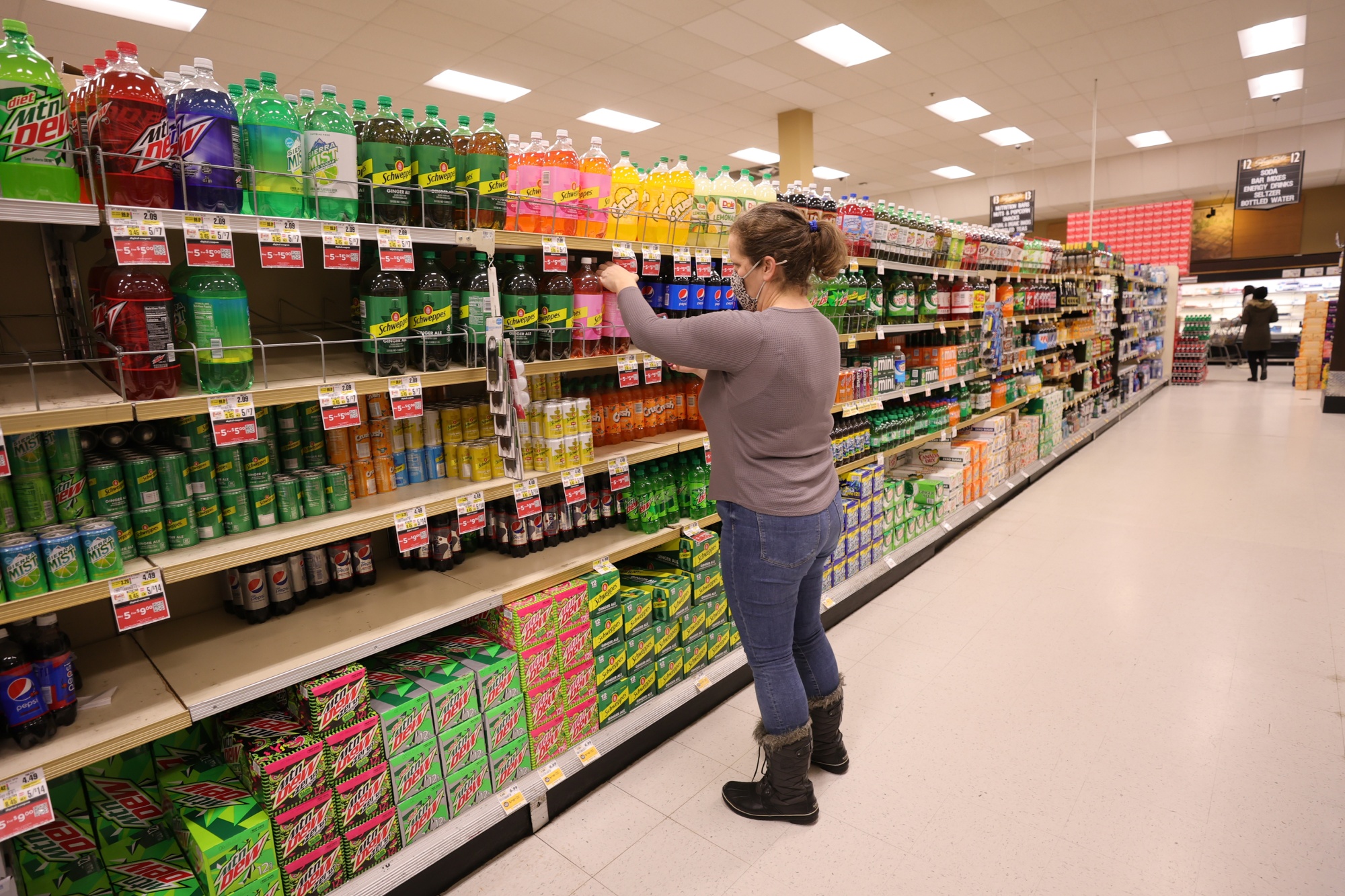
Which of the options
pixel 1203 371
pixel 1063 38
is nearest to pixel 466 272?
pixel 1063 38

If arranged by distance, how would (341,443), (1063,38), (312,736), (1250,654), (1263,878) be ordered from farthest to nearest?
(1063,38), (1250,654), (341,443), (1263,878), (312,736)

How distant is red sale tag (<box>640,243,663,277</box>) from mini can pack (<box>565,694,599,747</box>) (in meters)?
1.49

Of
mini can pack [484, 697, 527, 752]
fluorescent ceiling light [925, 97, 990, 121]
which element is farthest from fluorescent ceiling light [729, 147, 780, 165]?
mini can pack [484, 697, 527, 752]

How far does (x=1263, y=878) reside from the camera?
1.92 meters

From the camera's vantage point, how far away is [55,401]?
143 cm

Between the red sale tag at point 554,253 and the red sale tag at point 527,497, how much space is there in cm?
67

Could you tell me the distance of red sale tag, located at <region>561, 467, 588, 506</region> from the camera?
231 cm

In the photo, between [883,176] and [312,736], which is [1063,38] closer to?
[883,176]

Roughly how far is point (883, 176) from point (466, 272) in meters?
13.7

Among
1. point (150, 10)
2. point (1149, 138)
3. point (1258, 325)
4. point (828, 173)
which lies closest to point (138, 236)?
point (150, 10)

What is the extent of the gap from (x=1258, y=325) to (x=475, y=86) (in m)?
13.7

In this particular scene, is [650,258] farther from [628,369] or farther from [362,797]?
[362,797]

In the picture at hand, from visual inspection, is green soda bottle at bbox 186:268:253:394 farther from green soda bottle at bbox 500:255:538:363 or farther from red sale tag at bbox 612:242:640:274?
red sale tag at bbox 612:242:640:274

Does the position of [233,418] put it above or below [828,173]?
below
